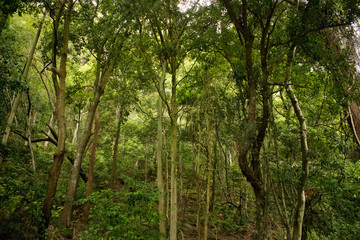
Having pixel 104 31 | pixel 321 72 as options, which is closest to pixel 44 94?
pixel 104 31

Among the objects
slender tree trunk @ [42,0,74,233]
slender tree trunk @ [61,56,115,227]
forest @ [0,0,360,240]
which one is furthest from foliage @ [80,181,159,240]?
slender tree trunk @ [61,56,115,227]

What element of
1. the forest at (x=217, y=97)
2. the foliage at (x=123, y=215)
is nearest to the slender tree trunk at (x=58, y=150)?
the forest at (x=217, y=97)

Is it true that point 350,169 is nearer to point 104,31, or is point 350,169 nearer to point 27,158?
point 104,31

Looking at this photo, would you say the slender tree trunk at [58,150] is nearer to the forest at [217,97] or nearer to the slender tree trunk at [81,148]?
the forest at [217,97]

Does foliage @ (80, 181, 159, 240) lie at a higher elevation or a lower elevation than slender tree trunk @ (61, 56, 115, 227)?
lower

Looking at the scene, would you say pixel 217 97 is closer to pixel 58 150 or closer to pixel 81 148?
pixel 81 148

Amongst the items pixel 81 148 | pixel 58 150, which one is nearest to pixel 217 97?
pixel 81 148

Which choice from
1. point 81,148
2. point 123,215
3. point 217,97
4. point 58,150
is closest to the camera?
point 123,215

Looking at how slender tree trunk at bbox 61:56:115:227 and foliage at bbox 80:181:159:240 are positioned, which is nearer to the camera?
foliage at bbox 80:181:159:240

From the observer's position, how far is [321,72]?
5.75 m

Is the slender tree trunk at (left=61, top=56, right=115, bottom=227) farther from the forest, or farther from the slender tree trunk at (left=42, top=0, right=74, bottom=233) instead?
the slender tree trunk at (left=42, top=0, right=74, bottom=233)

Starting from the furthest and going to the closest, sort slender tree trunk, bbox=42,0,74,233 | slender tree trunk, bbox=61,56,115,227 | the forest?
slender tree trunk, bbox=61,56,115,227 → slender tree trunk, bbox=42,0,74,233 → the forest

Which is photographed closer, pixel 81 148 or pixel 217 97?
pixel 81 148

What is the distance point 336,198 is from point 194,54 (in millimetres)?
6571
